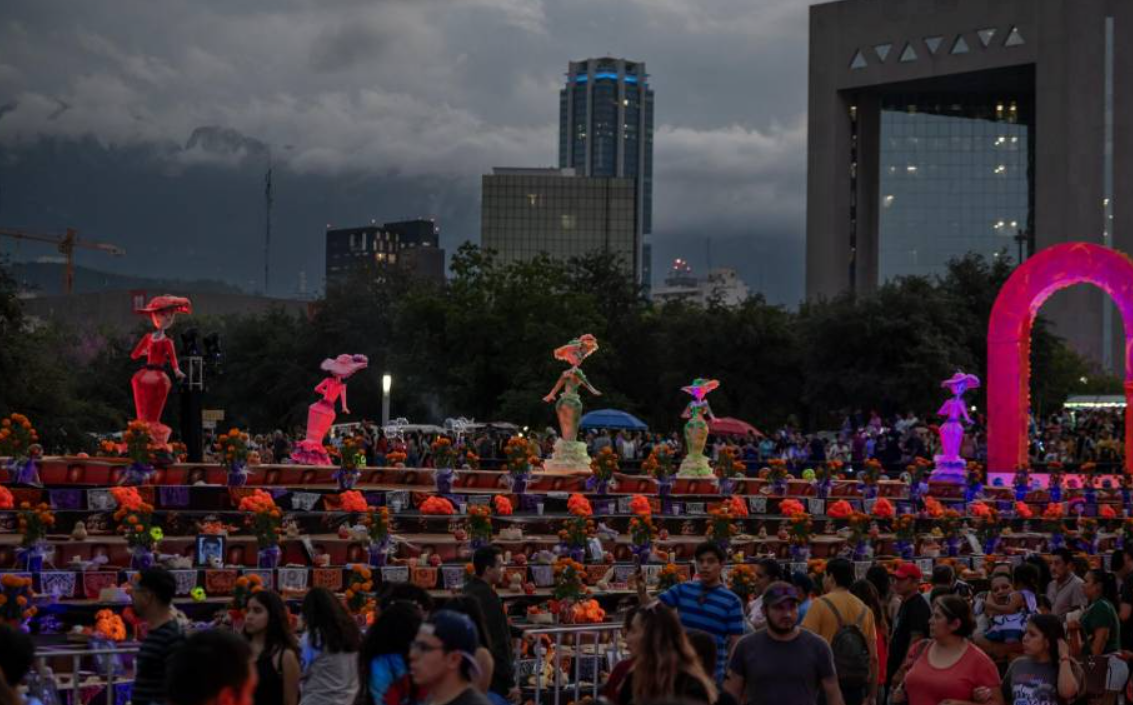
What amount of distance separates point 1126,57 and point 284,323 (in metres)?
42.7

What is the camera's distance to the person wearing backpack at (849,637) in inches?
410

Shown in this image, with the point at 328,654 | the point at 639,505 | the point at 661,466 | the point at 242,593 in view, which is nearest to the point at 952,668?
the point at 328,654

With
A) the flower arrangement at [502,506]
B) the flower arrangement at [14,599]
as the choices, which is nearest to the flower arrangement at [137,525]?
the flower arrangement at [14,599]

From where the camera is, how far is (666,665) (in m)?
7.11

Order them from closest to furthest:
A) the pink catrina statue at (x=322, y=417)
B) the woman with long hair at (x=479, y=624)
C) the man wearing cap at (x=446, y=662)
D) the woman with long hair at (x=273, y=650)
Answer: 1. the man wearing cap at (x=446, y=662)
2. the woman with long hair at (x=479, y=624)
3. the woman with long hair at (x=273, y=650)
4. the pink catrina statue at (x=322, y=417)

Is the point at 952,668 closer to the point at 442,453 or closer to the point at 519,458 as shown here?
the point at 442,453

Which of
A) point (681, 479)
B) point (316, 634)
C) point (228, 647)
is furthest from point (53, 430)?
point (228, 647)

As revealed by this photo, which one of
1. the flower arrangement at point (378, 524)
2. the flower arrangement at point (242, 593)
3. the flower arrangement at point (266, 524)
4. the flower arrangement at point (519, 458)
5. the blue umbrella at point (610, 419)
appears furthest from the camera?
the blue umbrella at point (610, 419)

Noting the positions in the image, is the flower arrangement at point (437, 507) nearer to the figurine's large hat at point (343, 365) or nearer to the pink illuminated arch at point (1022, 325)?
the figurine's large hat at point (343, 365)

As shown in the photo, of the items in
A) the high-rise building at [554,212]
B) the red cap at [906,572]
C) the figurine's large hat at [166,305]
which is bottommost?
the red cap at [906,572]

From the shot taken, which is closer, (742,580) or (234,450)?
(742,580)

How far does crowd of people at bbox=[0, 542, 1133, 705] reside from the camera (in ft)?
20.0

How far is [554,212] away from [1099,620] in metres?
176

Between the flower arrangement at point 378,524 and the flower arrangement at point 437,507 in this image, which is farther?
the flower arrangement at point 437,507
